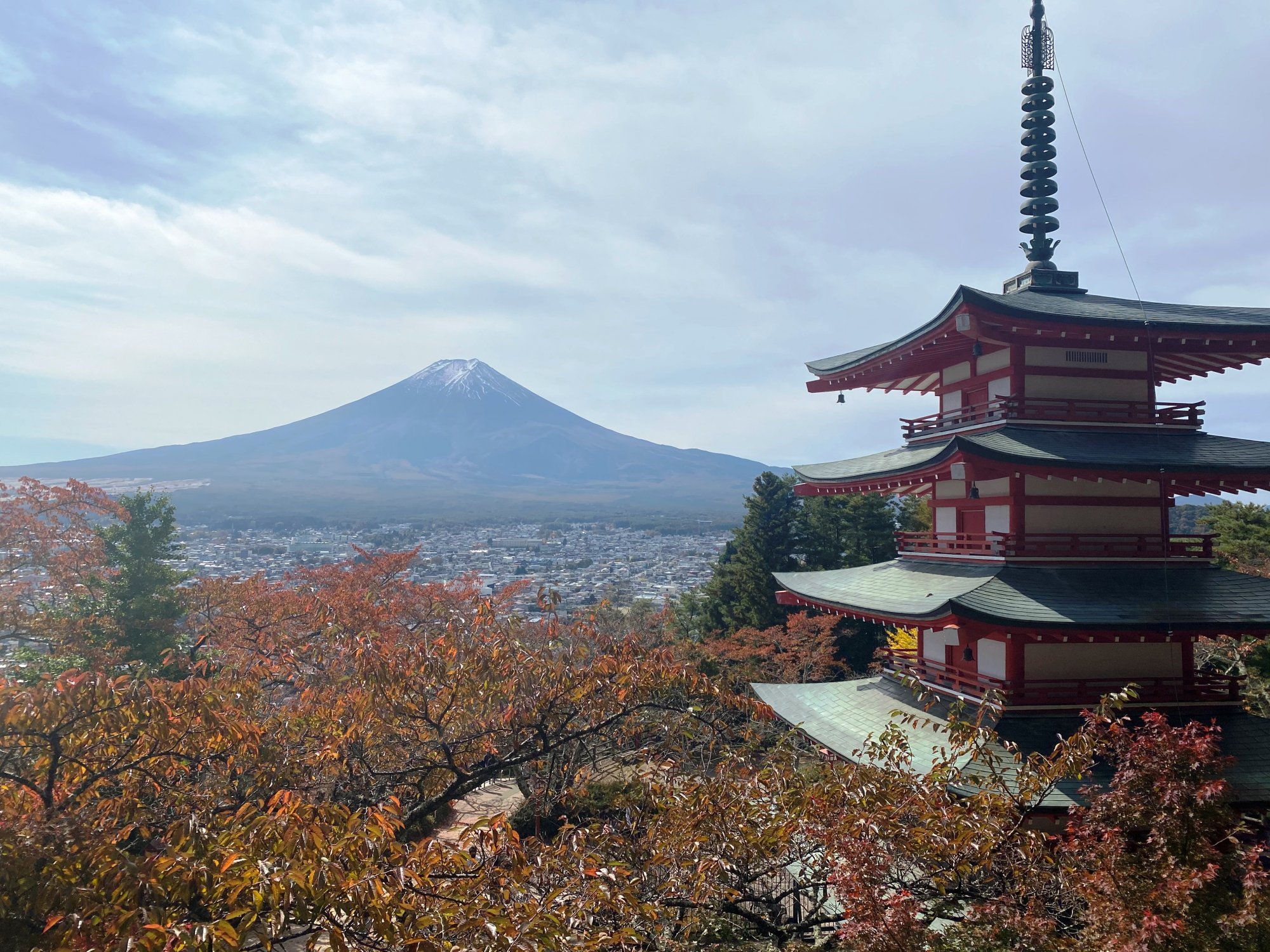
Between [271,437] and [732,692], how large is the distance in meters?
145

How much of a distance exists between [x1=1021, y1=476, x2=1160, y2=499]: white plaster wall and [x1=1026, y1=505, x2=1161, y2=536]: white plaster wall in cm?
17

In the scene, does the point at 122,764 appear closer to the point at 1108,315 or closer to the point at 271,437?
the point at 1108,315

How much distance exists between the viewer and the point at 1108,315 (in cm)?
968

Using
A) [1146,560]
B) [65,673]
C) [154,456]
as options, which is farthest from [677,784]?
[154,456]

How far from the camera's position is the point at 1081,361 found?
33.7ft

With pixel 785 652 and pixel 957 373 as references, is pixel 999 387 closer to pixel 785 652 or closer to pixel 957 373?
pixel 957 373

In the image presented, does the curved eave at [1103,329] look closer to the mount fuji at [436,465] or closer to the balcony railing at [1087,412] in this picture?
the balcony railing at [1087,412]

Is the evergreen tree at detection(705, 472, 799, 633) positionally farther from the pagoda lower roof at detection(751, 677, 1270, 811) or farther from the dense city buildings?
the pagoda lower roof at detection(751, 677, 1270, 811)

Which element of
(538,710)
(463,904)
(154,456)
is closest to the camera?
(463,904)

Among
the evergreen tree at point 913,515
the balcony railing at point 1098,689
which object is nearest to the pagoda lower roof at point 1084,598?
the balcony railing at point 1098,689

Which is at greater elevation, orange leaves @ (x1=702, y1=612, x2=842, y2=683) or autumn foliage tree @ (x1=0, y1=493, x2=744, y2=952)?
autumn foliage tree @ (x1=0, y1=493, x2=744, y2=952)

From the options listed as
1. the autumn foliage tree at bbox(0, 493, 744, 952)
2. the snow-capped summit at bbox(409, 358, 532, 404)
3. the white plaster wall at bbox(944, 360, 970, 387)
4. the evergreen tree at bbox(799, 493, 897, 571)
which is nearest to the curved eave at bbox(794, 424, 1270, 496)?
the white plaster wall at bbox(944, 360, 970, 387)

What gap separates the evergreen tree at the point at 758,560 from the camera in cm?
2950

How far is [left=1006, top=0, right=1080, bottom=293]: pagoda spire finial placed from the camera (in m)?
12.0
